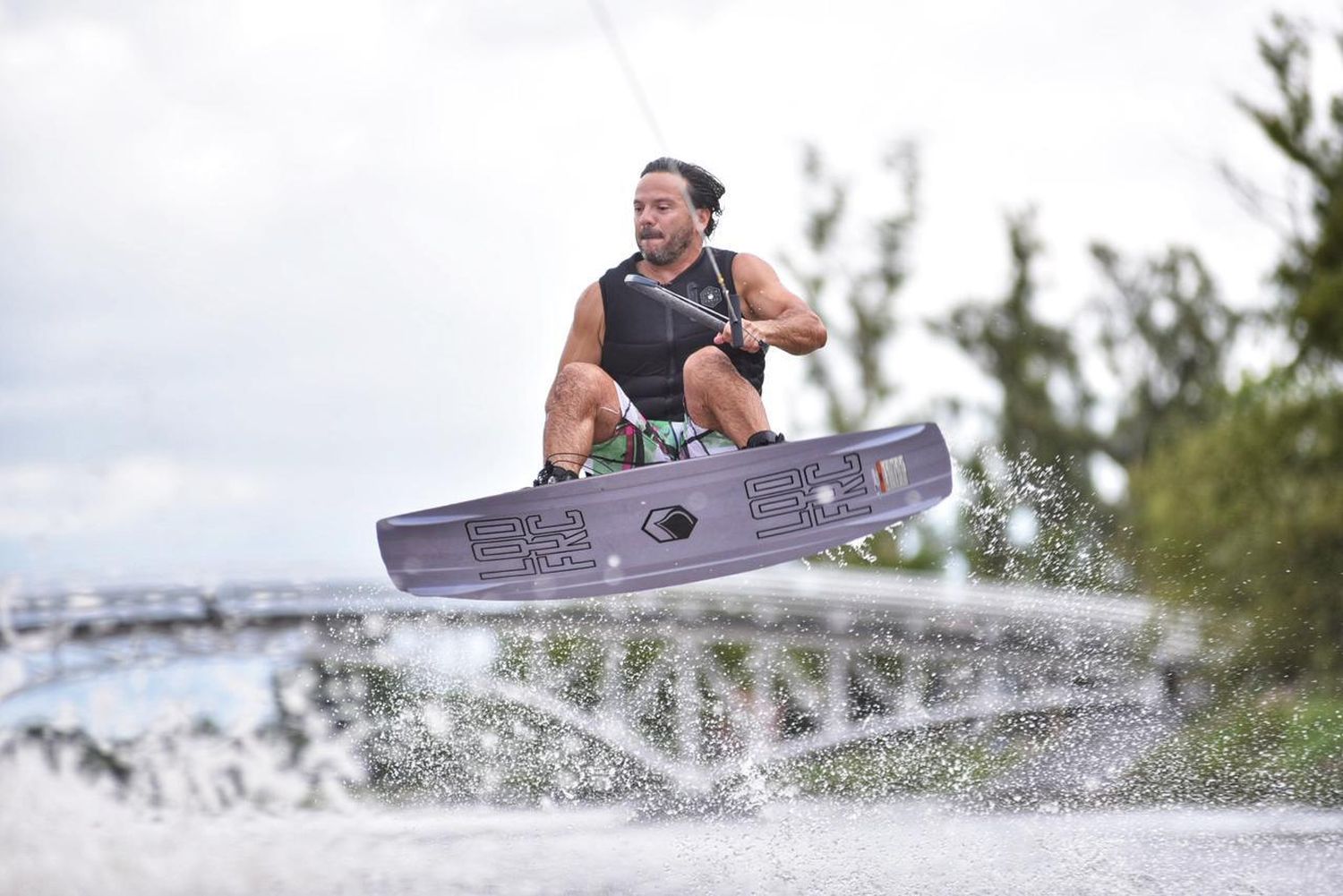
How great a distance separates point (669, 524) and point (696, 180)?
182 centimetres

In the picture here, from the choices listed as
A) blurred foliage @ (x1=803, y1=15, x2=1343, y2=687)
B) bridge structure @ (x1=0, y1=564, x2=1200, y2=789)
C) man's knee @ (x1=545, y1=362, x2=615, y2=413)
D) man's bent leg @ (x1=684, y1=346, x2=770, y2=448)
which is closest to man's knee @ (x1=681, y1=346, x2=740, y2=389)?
man's bent leg @ (x1=684, y1=346, x2=770, y2=448)

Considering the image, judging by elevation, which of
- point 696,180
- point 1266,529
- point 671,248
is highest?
point 696,180

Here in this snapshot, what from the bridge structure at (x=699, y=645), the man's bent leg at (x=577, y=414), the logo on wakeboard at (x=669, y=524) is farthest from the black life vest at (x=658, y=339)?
the bridge structure at (x=699, y=645)

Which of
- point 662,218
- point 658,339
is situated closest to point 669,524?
point 658,339

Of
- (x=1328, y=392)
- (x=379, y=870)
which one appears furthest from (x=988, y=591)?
(x=1328, y=392)

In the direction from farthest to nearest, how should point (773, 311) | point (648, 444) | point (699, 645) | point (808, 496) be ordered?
point (699, 645) → point (808, 496) → point (648, 444) → point (773, 311)

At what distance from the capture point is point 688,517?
719 cm

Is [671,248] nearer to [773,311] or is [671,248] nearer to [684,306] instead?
[684,306]

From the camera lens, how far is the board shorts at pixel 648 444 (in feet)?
23.2

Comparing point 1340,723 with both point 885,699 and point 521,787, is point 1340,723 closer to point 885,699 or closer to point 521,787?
point 885,699

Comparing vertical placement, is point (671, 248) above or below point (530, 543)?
above

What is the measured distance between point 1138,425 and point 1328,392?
681cm

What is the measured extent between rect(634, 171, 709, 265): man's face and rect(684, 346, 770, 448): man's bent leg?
553 millimetres

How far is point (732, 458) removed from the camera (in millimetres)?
7066
